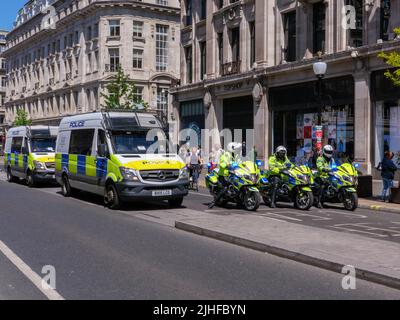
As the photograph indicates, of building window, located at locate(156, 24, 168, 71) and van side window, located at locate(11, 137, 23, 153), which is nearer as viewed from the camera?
van side window, located at locate(11, 137, 23, 153)

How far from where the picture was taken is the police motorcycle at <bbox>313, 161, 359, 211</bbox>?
14.6 m

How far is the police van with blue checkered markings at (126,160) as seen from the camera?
13.8 m

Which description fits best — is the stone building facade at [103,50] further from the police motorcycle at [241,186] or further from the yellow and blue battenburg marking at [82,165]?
the police motorcycle at [241,186]

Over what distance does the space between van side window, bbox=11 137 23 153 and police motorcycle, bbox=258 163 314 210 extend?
521 inches

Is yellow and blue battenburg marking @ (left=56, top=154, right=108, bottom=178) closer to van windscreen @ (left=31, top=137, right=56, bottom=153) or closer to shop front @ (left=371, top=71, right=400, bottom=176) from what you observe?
van windscreen @ (left=31, top=137, right=56, bottom=153)

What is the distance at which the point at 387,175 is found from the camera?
17109mm

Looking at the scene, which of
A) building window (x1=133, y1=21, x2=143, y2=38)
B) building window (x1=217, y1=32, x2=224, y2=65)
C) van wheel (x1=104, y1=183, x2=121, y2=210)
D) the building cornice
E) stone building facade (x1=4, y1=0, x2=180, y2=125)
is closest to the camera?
van wheel (x1=104, y1=183, x2=121, y2=210)

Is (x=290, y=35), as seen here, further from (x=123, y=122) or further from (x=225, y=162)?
(x=225, y=162)

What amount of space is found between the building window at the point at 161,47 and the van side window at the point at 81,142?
4337 centimetres

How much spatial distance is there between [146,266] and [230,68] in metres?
26.6

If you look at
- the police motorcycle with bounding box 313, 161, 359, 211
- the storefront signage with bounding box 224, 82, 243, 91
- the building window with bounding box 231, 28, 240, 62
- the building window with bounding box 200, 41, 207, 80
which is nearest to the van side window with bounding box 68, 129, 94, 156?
the police motorcycle with bounding box 313, 161, 359, 211

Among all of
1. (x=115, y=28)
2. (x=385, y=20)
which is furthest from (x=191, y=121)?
(x=115, y=28)

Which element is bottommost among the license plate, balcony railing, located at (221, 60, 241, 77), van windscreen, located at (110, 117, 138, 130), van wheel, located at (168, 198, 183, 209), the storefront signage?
van wheel, located at (168, 198, 183, 209)

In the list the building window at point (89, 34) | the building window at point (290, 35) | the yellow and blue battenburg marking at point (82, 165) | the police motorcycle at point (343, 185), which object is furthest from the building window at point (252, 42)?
the building window at point (89, 34)
